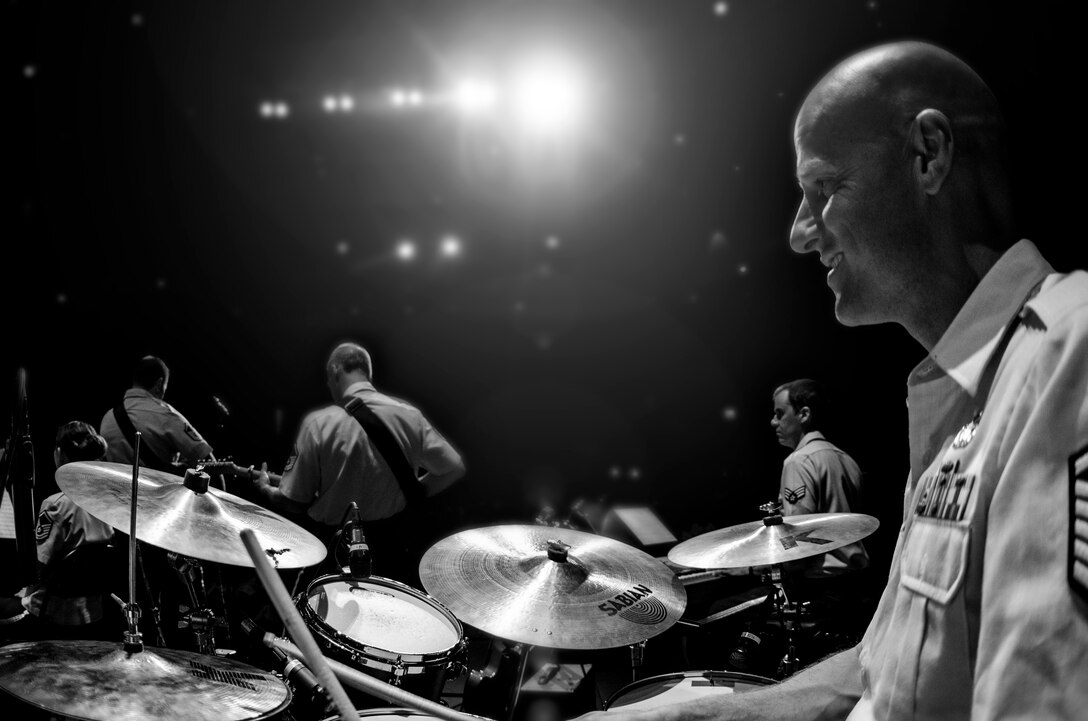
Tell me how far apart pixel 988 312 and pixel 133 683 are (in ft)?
5.86

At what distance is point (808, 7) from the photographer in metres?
5.35

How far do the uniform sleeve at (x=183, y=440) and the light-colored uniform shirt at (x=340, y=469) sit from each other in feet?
4.19

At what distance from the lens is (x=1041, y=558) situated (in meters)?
0.54

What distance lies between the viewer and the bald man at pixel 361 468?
12.9 feet

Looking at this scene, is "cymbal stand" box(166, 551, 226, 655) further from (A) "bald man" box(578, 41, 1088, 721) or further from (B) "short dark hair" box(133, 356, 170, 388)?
(B) "short dark hair" box(133, 356, 170, 388)

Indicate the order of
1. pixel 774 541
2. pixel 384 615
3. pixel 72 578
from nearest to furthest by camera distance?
pixel 384 615 → pixel 774 541 → pixel 72 578

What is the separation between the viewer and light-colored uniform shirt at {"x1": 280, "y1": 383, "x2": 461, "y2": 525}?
154 inches

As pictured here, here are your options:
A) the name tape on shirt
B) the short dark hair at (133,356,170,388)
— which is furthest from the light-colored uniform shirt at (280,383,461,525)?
the name tape on shirt

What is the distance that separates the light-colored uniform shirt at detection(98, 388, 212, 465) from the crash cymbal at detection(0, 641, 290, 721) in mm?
3259

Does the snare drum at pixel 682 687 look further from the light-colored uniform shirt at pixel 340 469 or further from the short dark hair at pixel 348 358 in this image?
the short dark hair at pixel 348 358

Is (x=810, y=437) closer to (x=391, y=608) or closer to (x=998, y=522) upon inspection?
(x=391, y=608)

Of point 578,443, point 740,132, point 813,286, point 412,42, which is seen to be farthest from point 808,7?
point 578,443

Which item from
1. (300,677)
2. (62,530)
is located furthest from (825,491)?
(62,530)

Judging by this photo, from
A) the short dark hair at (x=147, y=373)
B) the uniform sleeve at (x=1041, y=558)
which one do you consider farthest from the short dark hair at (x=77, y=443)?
the uniform sleeve at (x=1041, y=558)
